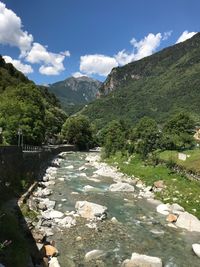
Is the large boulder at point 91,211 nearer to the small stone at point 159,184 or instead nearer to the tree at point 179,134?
the small stone at point 159,184

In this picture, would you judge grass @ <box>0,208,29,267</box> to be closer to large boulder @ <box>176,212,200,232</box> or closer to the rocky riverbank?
the rocky riverbank

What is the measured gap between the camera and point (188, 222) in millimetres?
28656

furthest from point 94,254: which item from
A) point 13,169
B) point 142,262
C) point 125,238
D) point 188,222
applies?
point 13,169

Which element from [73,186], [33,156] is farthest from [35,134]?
[73,186]

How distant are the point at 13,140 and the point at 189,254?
1804 inches

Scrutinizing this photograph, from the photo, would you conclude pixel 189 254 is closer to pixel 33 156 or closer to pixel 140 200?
pixel 140 200

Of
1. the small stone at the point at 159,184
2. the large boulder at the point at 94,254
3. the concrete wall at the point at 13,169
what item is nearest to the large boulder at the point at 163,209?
the small stone at the point at 159,184

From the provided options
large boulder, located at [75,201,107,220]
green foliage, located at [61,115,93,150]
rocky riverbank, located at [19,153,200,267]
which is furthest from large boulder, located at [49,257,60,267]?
green foliage, located at [61,115,93,150]

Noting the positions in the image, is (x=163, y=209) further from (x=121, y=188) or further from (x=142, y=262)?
(x=142, y=262)

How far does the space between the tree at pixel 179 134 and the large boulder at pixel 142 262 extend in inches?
2215

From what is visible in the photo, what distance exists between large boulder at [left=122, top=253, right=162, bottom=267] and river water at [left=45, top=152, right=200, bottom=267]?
0.64 m

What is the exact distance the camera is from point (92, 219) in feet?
94.6

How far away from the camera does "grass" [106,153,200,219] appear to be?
34.9 meters

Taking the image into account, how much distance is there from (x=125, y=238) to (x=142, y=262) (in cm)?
498
